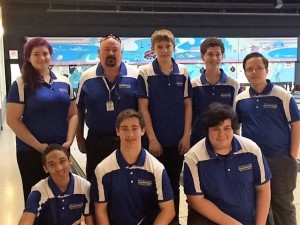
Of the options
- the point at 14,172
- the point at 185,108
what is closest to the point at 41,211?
the point at 185,108

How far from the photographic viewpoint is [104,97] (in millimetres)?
2803

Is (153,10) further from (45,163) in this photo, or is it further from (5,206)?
(45,163)

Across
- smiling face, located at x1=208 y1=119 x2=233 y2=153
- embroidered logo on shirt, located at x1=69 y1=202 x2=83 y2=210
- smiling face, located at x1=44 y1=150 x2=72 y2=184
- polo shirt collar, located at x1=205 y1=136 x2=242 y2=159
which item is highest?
smiling face, located at x1=208 y1=119 x2=233 y2=153

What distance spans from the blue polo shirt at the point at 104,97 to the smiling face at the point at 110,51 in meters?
0.09

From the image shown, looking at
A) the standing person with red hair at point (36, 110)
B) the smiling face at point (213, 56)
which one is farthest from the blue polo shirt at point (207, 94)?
the standing person with red hair at point (36, 110)

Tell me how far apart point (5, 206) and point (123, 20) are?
8.52 metres

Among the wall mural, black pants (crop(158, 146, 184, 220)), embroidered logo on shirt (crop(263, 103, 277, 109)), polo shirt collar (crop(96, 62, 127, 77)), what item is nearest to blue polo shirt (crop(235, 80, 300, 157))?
embroidered logo on shirt (crop(263, 103, 277, 109))

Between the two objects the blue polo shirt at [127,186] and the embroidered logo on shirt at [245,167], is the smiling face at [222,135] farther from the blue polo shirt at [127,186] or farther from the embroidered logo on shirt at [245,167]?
the blue polo shirt at [127,186]

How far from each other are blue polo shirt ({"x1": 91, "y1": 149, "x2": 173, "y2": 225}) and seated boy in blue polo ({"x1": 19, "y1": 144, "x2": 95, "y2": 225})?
129 mm

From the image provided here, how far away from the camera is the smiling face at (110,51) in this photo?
2791 mm

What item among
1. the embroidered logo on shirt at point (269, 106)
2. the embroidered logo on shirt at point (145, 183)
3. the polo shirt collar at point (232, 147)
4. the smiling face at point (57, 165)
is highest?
the embroidered logo on shirt at point (269, 106)

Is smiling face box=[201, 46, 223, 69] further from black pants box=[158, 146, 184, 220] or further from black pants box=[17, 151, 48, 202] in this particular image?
black pants box=[17, 151, 48, 202]

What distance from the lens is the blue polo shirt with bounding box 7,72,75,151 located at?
2.59 meters

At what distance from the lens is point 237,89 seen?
2.96 metres
